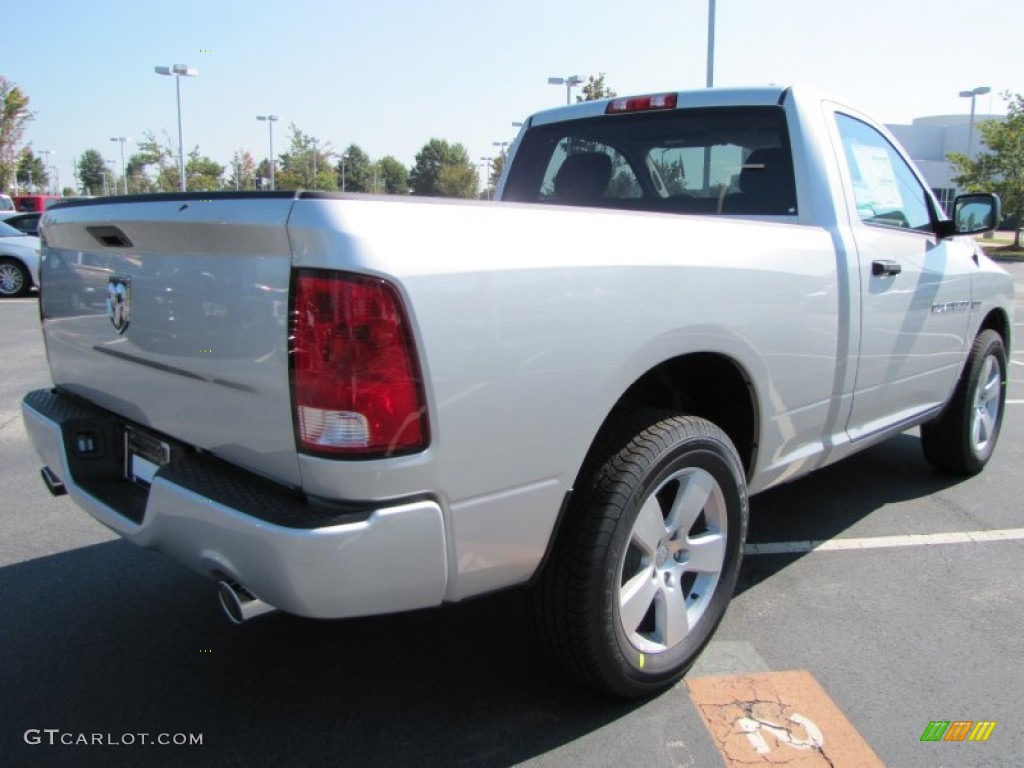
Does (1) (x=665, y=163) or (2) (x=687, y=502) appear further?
(1) (x=665, y=163)

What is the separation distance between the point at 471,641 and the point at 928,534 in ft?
7.94

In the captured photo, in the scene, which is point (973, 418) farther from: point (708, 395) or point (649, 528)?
point (649, 528)

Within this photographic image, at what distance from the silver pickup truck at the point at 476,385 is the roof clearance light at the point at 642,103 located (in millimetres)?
493

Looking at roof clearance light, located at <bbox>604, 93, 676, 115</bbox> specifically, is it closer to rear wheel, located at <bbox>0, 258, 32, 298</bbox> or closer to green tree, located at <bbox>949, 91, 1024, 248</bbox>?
rear wheel, located at <bbox>0, 258, 32, 298</bbox>

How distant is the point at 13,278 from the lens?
1480 centimetres

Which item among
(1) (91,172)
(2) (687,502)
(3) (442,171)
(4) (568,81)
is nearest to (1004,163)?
(4) (568,81)

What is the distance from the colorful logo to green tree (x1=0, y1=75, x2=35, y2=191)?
148ft

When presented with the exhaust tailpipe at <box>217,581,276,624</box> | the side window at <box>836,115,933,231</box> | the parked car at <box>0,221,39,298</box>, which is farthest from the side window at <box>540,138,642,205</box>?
the parked car at <box>0,221,39,298</box>

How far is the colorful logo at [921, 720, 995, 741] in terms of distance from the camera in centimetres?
239

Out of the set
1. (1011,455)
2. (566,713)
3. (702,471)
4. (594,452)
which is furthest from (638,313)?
(1011,455)

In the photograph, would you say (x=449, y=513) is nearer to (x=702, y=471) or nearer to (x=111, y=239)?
(x=702, y=471)

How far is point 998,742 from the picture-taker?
237cm

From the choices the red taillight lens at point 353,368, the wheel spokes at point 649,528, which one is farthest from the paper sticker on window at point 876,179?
the red taillight lens at point 353,368

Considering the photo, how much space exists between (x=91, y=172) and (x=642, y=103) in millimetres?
101548
